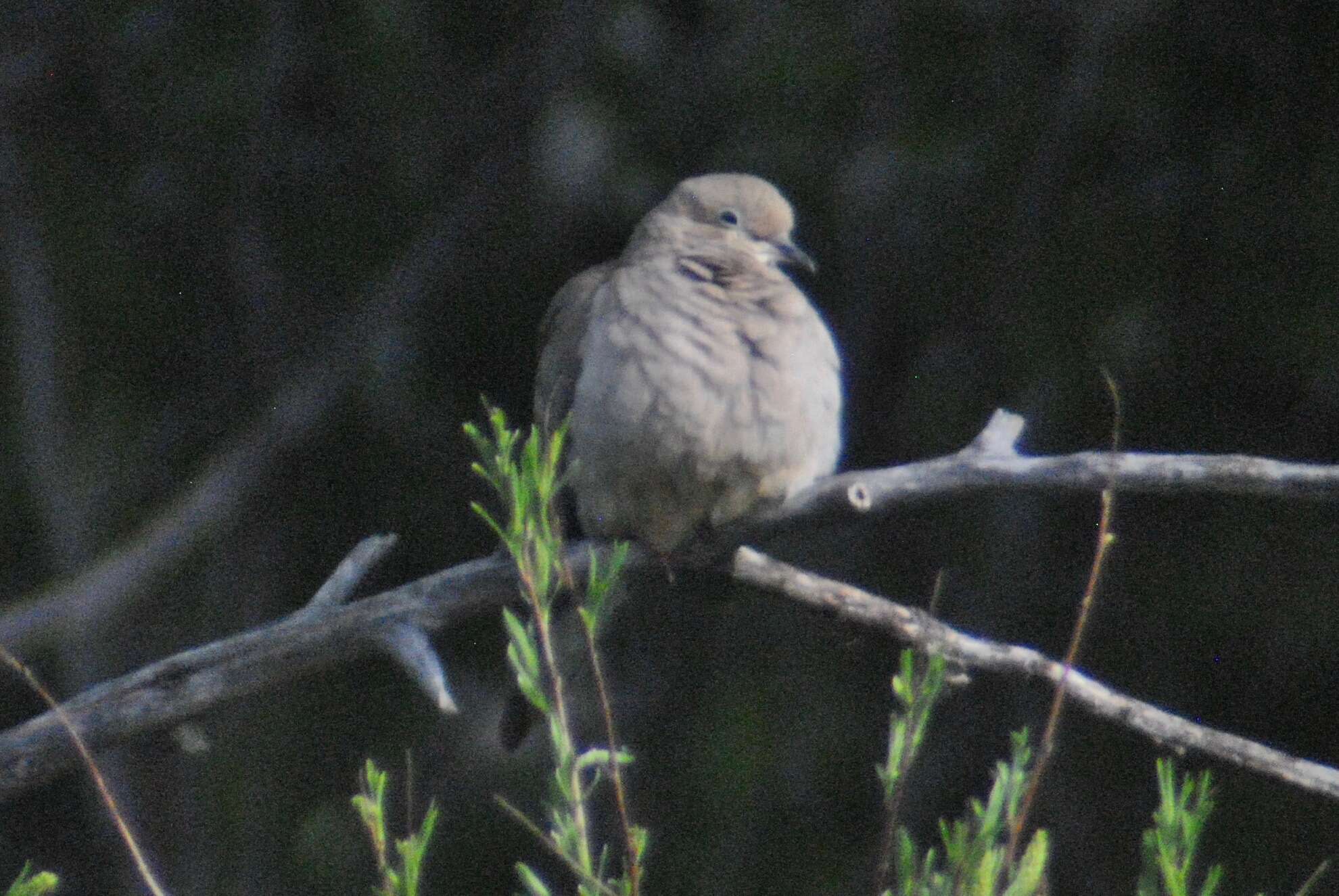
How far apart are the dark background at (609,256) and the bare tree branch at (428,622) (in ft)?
3.84

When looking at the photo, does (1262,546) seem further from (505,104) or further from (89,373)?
(89,373)

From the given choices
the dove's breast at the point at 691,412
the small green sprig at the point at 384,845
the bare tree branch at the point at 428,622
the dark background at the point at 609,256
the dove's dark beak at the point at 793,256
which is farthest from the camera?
the dark background at the point at 609,256

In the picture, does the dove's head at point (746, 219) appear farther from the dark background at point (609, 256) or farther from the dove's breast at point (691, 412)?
the dark background at point (609, 256)

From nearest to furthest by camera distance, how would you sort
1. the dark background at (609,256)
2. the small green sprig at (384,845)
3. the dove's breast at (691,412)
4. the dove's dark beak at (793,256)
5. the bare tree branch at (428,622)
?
the small green sprig at (384,845), the bare tree branch at (428,622), the dove's breast at (691,412), the dove's dark beak at (793,256), the dark background at (609,256)

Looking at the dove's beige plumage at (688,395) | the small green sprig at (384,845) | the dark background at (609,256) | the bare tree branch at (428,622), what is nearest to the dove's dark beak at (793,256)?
the dove's beige plumage at (688,395)

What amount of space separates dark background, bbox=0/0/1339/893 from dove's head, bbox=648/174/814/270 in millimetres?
644

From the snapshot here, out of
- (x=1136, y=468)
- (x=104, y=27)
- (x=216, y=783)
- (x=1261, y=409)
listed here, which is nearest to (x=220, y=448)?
(x=216, y=783)

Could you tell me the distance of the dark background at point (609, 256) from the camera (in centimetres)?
434

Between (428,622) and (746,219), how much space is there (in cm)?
138

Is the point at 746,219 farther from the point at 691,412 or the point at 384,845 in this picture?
the point at 384,845

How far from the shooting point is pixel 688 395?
11.6 ft

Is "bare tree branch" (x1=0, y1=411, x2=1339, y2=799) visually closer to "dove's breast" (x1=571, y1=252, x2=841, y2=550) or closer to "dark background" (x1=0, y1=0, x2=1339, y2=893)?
"dove's breast" (x1=571, y1=252, x2=841, y2=550)

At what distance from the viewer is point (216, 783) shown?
5031 millimetres

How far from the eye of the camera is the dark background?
171 inches
